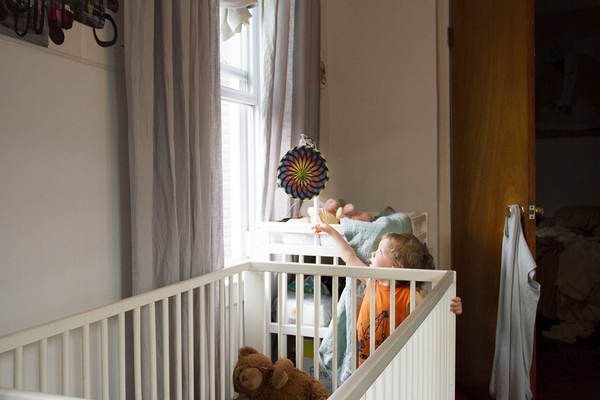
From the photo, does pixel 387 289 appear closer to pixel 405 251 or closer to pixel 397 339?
pixel 405 251

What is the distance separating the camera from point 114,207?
1.22m


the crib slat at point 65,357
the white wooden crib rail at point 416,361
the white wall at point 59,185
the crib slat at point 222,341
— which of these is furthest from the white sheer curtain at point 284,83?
the crib slat at point 65,357

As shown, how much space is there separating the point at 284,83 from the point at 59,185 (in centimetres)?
115

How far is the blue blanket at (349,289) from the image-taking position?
5.13ft

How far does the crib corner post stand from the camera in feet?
5.22

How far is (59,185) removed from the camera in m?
1.08

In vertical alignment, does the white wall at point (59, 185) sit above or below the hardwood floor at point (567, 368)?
above

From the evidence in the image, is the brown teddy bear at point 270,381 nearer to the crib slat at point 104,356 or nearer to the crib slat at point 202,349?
the crib slat at point 202,349

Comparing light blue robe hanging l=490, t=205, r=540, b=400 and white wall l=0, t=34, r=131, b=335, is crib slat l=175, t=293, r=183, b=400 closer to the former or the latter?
white wall l=0, t=34, r=131, b=335

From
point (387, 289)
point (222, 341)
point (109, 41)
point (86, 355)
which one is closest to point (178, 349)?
point (222, 341)

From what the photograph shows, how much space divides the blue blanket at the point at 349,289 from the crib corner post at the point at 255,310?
205 millimetres

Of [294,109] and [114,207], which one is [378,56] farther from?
[114,207]

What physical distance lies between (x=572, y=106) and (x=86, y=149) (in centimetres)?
262

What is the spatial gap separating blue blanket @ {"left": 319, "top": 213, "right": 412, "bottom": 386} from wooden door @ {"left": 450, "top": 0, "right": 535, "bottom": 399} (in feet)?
1.85
